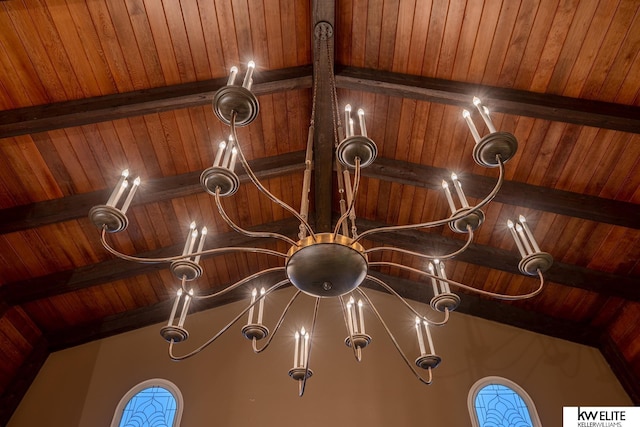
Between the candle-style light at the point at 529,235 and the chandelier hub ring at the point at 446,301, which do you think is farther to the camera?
the chandelier hub ring at the point at 446,301

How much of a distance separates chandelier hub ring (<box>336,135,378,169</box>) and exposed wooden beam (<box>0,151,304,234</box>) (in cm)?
226

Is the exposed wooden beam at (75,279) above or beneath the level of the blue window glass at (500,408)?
above

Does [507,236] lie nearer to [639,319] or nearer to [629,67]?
[639,319]

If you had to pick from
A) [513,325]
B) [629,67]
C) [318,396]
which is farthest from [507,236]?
[318,396]

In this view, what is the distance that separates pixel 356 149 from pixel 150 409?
13.6 feet

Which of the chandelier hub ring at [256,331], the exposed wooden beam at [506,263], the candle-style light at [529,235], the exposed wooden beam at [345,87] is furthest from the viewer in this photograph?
the exposed wooden beam at [506,263]

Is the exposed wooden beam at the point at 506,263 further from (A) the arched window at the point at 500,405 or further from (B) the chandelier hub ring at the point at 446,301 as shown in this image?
(B) the chandelier hub ring at the point at 446,301

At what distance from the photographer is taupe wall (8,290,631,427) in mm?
4551

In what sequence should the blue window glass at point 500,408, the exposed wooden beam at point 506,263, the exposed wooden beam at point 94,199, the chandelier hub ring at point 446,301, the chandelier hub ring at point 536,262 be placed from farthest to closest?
the blue window glass at point 500,408 < the exposed wooden beam at point 506,263 < the exposed wooden beam at point 94,199 < the chandelier hub ring at point 446,301 < the chandelier hub ring at point 536,262

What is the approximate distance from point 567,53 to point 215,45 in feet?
8.63

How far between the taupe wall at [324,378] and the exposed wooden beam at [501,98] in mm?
2961

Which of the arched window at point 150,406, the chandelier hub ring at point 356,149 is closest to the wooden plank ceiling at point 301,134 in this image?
the arched window at point 150,406

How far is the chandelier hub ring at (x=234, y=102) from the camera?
6.09 ft

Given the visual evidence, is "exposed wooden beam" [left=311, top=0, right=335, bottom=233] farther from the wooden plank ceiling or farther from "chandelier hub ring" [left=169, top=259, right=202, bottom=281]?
"chandelier hub ring" [left=169, top=259, right=202, bottom=281]
